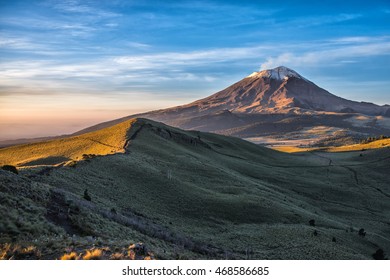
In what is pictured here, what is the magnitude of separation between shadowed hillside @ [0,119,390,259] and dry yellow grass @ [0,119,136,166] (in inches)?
11.3

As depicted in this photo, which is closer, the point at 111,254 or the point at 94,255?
the point at 94,255

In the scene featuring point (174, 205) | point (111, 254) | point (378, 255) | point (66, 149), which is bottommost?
point (378, 255)

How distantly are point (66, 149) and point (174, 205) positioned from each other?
131 ft

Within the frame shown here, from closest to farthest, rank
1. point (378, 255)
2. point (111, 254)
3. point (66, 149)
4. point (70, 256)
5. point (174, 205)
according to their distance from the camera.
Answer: point (70, 256) < point (111, 254) < point (378, 255) < point (174, 205) < point (66, 149)

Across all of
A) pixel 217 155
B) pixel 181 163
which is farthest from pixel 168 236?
pixel 217 155

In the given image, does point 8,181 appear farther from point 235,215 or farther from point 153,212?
point 235,215

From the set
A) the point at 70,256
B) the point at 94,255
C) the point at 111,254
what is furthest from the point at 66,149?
the point at 94,255

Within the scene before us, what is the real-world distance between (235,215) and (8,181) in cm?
2217

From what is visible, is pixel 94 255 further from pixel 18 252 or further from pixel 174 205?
pixel 174 205

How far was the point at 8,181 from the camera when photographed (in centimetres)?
2177

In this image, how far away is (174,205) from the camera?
3603 centimetres

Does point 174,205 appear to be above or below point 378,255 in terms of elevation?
above

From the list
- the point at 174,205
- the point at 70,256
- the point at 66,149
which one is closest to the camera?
the point at 70,256

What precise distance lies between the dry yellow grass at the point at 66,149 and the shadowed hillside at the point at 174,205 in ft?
0.94
